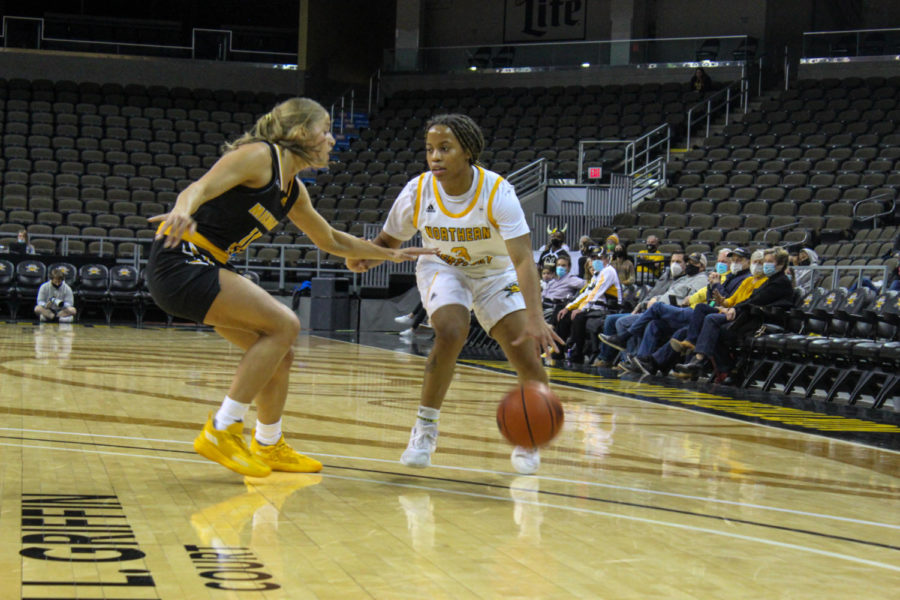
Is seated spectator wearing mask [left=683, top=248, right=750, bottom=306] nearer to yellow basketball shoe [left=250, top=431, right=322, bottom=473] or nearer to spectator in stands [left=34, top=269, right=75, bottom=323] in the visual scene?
yellow basketball shoe [left=250, top=431, right=322, bottom=473]

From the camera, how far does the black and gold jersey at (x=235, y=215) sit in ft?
12.8

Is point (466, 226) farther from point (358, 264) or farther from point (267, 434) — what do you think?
point (267, 434)

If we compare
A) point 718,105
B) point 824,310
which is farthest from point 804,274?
point 718,105

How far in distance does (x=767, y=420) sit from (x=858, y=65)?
17.5 metres

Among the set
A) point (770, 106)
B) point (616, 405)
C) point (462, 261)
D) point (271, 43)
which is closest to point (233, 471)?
point (462, 261)

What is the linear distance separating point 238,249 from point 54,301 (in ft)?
43.7

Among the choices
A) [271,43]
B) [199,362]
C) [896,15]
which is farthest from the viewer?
[271,43]

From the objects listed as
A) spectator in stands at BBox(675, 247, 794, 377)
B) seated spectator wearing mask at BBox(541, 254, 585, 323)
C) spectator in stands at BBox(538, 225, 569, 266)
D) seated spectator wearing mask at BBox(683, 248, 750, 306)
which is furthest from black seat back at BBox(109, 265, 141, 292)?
spectator in stands at BBox(675, 247, 794, 377)

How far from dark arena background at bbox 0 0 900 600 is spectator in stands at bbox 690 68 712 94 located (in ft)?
0.18

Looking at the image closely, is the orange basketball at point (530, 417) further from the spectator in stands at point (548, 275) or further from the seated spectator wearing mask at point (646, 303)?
the spectator in stands at point (548, 275)

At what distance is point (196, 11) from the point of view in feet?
96.6

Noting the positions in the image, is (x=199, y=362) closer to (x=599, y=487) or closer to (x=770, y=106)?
(x=599, y=487)

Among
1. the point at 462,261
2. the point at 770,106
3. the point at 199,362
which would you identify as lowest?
the point at 199,362

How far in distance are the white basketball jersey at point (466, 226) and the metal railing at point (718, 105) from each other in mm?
17366
